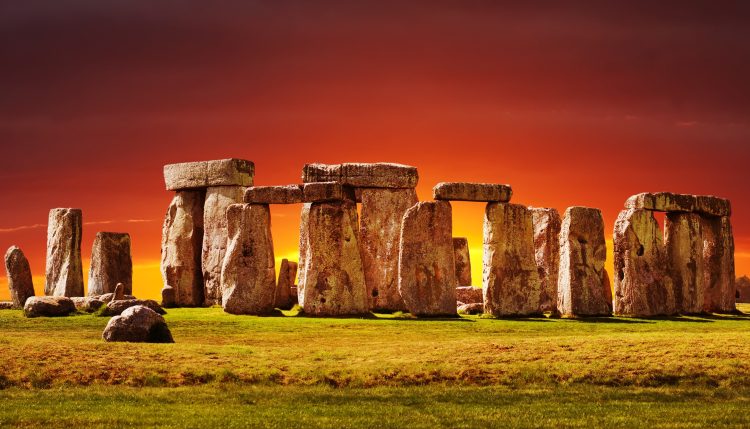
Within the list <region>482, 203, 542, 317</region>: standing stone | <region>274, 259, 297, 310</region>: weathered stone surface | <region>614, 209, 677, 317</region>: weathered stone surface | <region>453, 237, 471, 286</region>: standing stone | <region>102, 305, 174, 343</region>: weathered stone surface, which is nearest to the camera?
<region>102, 305, 174, 343</region>: weathered stone surface

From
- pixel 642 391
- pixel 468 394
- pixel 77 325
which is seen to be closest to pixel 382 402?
pixel 468 394

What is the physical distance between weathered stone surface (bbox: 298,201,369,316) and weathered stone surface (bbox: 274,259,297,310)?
15.8 ft

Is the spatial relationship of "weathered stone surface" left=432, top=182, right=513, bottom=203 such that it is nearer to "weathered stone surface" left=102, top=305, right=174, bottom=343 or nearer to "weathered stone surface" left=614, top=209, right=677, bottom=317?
"weathered stone surface" left=614, top=209, right=677, bottom=317

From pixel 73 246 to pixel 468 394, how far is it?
2435 cm

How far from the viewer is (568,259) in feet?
111

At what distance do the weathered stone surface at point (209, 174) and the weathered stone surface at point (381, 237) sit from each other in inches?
228

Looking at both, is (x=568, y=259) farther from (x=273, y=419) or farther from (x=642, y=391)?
(x=273, y=419)

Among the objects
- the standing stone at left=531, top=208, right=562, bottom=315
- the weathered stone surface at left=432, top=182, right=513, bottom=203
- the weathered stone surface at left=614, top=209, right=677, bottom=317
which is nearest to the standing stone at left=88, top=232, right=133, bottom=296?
the weathered stone surface at left=432, top=182, right=513, bottom=203

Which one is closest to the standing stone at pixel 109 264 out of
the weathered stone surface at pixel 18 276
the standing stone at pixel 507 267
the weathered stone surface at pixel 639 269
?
the weathered stone surface at pixel 18 276

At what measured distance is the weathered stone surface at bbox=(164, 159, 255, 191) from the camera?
3994 centimetres

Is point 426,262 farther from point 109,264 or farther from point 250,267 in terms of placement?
point 109,264

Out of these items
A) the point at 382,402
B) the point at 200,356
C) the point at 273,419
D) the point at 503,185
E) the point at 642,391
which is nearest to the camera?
the point at 273,419

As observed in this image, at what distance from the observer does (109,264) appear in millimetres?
40000

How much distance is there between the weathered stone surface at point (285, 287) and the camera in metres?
38.4
